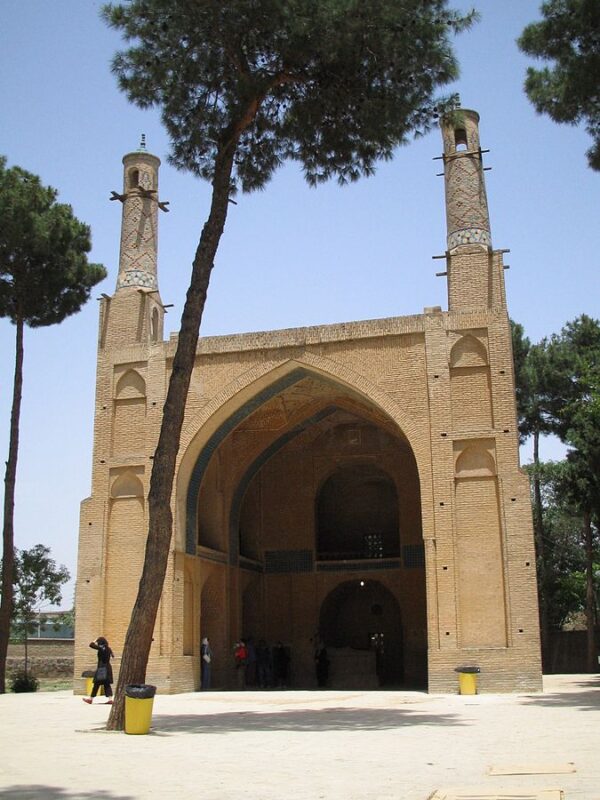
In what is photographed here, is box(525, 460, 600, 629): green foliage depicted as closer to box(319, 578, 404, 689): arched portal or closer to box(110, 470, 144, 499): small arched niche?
box(319, 578, 404, 689): arched portal

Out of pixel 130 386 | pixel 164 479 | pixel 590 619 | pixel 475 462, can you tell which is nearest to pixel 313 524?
pixel 130 386

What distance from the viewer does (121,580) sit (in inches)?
634

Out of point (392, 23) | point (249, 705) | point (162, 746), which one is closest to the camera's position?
point (162, 746)

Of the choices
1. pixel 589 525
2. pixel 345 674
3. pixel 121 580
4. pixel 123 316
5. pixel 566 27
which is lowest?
pixel 345 674

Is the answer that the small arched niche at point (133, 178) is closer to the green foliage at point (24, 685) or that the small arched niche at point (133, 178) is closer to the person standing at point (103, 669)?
the person standing at point (103, 669)

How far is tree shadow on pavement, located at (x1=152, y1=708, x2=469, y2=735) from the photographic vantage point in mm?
8766

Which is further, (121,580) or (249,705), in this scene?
(121,580)

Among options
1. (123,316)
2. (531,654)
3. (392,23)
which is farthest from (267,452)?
(392,23)

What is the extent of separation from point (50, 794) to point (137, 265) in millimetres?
14053

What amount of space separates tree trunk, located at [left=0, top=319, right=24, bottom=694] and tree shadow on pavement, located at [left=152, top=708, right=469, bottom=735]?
23.2 feet

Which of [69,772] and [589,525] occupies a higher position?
[589,525]

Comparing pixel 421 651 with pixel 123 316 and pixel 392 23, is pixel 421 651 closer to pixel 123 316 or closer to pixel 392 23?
pixel 123 316

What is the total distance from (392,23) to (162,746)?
805 centimetres

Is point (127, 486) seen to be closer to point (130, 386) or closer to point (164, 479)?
point (130, 386)
